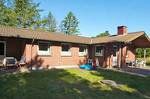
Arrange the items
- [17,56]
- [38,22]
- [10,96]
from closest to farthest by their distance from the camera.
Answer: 1. [10,96]
2. [17,56]
3. [38,22]

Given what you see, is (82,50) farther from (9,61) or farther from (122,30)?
(9,61)

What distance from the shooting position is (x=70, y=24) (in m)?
65.7

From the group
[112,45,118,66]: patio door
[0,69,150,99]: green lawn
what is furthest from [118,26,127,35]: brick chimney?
[0,69,150,99]: green lawn

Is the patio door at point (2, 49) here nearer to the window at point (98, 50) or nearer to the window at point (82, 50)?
the window at point (82, 50)

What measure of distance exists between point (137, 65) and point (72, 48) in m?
9.16

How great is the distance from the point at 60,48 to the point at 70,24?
150 ft

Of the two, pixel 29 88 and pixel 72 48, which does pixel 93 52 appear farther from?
pixel 29 88

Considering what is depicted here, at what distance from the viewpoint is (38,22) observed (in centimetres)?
4809

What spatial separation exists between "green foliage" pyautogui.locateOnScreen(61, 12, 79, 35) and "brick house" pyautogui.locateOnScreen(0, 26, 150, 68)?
4048 cm

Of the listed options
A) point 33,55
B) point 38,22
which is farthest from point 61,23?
point 33,55

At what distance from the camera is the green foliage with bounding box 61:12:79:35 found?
215ft

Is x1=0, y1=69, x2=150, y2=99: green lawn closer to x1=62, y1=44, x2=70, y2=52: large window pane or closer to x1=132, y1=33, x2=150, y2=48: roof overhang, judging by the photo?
x1=62, y1=44, x2=70, y2=52: large window pane

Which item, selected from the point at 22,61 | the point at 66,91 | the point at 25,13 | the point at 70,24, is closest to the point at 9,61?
the point at 22,61

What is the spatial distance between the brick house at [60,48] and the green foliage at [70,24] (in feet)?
133
